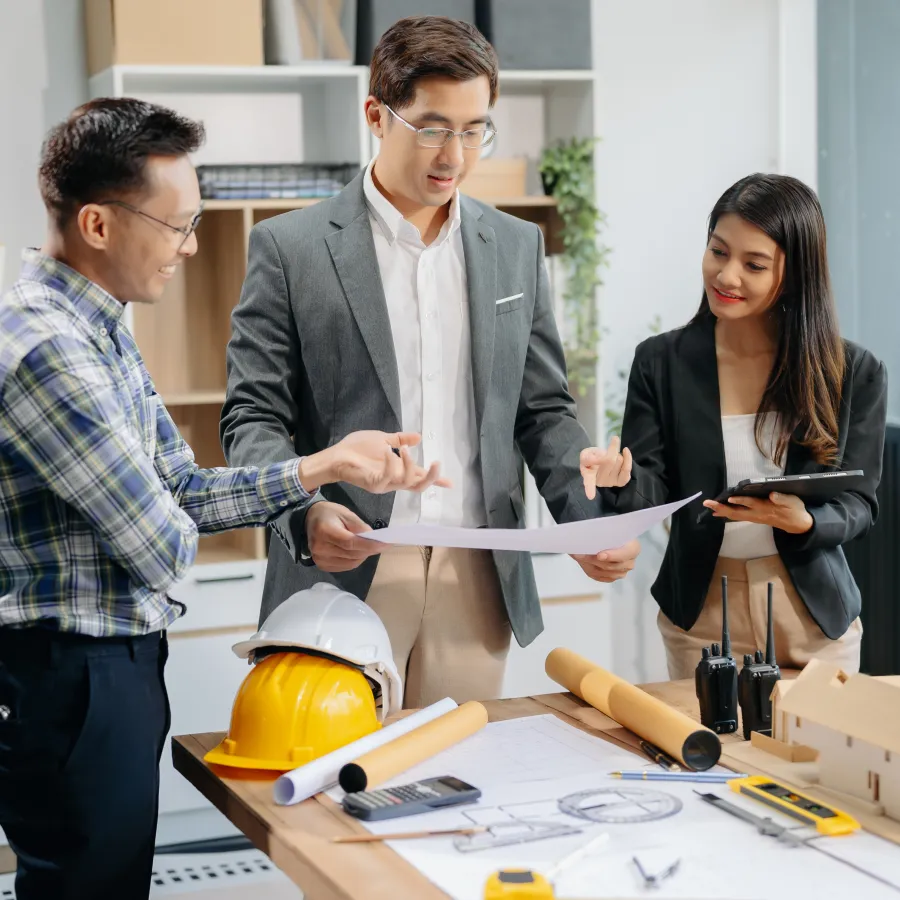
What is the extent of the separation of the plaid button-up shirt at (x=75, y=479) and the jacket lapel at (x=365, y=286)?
0.63 m

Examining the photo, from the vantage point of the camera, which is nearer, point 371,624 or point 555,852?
point 555,852

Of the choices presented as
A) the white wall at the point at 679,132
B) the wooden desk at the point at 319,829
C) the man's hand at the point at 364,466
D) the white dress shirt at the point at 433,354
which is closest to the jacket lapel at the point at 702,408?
the white dress shirt at the point at 433,354

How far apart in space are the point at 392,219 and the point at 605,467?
570mm

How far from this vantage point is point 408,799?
5.19ft

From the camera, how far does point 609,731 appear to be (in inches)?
74.5

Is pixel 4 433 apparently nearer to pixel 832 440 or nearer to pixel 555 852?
pixel 555 852

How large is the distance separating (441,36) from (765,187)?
683 millimetres

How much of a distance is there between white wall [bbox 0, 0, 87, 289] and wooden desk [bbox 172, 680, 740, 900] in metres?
2.26

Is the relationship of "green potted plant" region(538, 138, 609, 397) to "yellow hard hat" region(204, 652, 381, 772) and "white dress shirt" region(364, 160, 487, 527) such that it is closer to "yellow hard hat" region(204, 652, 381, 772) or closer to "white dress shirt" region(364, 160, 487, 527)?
"white dress shirt" region(364, 160, 487, 527)

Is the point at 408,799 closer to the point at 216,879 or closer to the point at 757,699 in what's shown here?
the point at 757,699

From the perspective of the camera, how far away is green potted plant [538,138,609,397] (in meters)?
3.90

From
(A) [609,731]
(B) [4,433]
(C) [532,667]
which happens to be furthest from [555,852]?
(C) [532,667]

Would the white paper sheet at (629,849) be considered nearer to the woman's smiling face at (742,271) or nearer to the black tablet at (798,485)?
the black tablet at (798,485)

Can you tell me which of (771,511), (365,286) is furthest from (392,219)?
(771,511)
